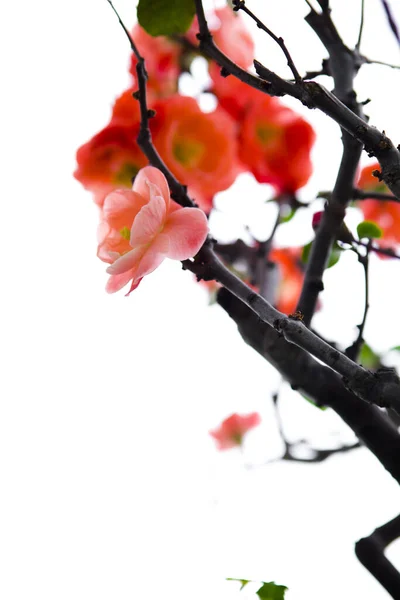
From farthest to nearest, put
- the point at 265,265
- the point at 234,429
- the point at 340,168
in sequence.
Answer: the point at 234,429, the point at 265,265, the point at 340,168

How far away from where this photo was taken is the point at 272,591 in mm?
286

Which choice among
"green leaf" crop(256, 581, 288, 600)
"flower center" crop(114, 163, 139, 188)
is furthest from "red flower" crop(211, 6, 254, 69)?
"green leaf" crop(256, 581, 288, 600)

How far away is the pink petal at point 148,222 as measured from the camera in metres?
0.22

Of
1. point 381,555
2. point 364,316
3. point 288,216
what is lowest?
point 381,555

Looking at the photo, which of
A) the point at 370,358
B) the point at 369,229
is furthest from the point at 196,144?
the point at 370,358

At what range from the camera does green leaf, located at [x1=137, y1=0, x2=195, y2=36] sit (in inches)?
12.3

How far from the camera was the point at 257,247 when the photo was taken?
1.44 ft

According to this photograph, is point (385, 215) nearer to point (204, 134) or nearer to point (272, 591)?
point (204, 134)

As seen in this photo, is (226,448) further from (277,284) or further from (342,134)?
(342,134)

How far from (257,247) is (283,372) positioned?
15 cm

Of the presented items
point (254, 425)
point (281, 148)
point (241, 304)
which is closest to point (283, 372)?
point (241, 304)

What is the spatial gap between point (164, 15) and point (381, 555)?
293 millimetres

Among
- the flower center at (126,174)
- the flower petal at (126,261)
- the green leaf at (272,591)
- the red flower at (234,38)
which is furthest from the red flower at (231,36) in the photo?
the green leaf at (272,591)

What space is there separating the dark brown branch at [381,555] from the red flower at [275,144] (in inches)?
8.5
